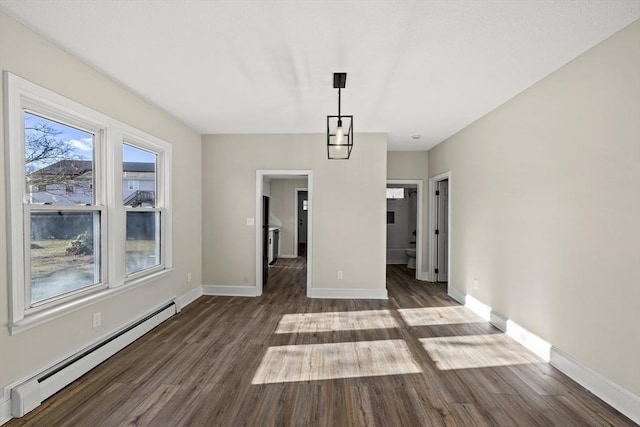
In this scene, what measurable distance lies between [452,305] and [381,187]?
2.05 metres

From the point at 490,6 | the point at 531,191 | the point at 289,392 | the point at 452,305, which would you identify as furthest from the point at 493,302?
the point at 490,6

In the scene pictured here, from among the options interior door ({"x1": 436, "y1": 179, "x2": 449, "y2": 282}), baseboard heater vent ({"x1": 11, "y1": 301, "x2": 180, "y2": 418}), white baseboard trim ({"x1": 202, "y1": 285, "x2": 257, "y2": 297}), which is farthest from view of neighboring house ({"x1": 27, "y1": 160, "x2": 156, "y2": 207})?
interior door ({"x1": 436, "y1": 179, "x2": 449, "y2": 282})

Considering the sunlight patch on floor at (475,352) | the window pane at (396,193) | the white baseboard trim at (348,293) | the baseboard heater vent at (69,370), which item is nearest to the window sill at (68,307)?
the baseboard heater vent at (69,370)

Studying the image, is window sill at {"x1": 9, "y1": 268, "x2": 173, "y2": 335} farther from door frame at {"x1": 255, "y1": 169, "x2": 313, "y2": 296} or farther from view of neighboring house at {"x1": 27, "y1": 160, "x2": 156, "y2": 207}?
door frame at {"x1": 255, "y1": 169, "x2": 313, "y2": 296}

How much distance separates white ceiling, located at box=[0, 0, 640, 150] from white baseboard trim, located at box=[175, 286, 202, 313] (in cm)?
260

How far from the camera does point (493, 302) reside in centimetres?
364

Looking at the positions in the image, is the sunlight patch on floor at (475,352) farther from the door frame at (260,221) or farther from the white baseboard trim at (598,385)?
the door frame at (260,221)

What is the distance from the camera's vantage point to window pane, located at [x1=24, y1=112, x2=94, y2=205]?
2176 millimetres

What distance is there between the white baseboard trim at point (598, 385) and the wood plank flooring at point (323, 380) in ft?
0.18

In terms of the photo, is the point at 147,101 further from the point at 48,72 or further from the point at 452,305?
the point at 452,305

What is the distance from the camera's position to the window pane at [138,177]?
3.20 meters

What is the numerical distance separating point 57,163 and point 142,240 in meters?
1.35

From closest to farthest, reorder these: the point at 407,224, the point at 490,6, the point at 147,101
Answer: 1. the point at 490,6
2. the point at 147,101
3. the point at 407,224

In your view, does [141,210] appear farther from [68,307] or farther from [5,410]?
[5,410]
